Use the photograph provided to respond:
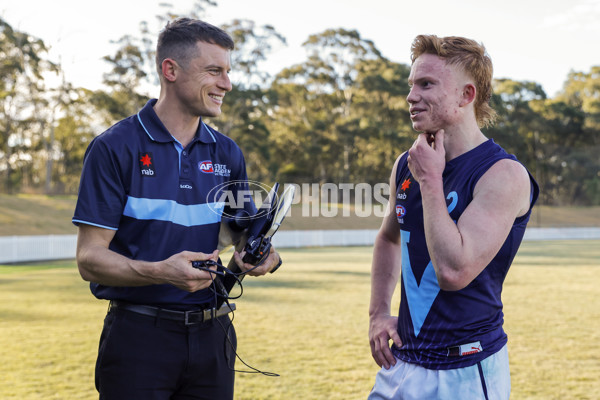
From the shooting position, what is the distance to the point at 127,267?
2600mm

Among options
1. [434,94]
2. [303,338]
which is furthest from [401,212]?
[303,338]

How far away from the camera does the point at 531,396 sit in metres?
6.00

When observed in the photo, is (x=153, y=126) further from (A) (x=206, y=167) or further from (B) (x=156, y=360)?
(B) (x=156, y=360)

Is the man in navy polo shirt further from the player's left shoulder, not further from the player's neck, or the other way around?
the player's left shoulder

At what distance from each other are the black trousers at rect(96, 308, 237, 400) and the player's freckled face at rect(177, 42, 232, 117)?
1.04 m

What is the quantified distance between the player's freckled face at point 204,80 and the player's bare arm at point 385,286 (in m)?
0.95

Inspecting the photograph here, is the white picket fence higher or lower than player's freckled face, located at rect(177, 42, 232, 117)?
lower

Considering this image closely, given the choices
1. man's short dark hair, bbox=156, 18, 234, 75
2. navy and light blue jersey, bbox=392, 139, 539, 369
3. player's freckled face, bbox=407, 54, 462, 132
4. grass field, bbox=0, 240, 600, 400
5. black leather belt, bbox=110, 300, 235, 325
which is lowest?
grass field, bbox=0, 240, 600, 400

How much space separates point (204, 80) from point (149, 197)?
0.63 meters

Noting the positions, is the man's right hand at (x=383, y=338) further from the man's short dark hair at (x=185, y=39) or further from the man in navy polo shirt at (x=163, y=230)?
the man's short dark hair at (x=185, y=39)

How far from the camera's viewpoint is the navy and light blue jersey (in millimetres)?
2445

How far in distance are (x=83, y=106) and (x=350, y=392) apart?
55184 millimetres

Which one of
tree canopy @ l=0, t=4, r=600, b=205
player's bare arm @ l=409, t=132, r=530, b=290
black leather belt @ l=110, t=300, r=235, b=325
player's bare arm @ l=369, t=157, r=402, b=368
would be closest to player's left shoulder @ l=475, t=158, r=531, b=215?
player's bare arm @ l=409, t=132, r=530, b=290

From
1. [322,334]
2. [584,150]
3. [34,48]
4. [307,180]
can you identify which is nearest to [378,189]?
[307,180]
